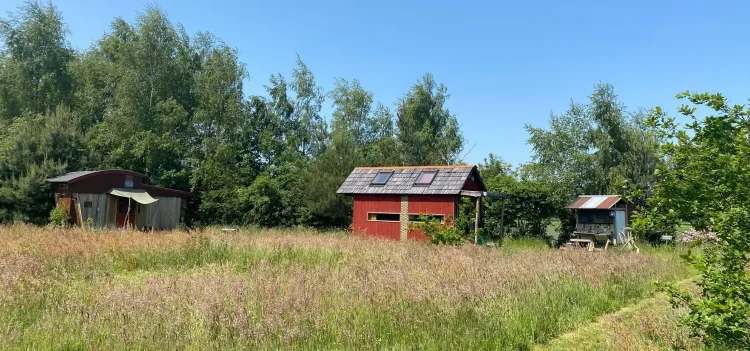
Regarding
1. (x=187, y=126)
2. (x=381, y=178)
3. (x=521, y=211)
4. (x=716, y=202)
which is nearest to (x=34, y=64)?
(x=187, y=126)

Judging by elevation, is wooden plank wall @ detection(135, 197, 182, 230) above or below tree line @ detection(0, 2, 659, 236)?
below

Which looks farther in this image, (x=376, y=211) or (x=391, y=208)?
(x=376, y=211)

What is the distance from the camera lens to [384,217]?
20.7 metres

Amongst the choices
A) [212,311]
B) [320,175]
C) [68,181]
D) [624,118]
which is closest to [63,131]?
[68,181]

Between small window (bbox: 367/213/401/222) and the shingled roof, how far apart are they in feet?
3.38

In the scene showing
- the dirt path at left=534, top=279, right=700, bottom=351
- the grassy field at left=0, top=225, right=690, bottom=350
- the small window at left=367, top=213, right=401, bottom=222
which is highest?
the small window at left=367, top=213, right=401, bottom=222

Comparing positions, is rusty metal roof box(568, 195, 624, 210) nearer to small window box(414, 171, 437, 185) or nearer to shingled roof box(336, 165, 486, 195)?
shingled roof box(336, 165, 486, 195)

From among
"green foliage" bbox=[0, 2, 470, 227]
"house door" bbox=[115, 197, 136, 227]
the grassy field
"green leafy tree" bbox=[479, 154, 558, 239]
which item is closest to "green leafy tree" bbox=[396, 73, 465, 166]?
"green foliage" bbox=[0, 2, 470, 227]

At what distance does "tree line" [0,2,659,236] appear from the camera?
24.9 m

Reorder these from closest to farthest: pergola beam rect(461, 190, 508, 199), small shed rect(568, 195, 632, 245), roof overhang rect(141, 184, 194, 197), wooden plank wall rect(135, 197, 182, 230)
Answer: pergola beam rect(461, 190, 508, 199) → small shed rect(568, 195, 632, 245) → wooden plank wall rect(135, 197, 182, 230) → roof overhang rect(141, 184, 194, 197)

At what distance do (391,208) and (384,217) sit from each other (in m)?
0.65

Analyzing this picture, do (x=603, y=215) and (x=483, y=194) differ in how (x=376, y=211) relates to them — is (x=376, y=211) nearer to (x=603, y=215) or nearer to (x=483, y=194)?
(x=483, y=194)

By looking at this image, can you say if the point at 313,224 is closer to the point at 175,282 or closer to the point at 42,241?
the point at 42,241

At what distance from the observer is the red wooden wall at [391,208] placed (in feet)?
62.5
